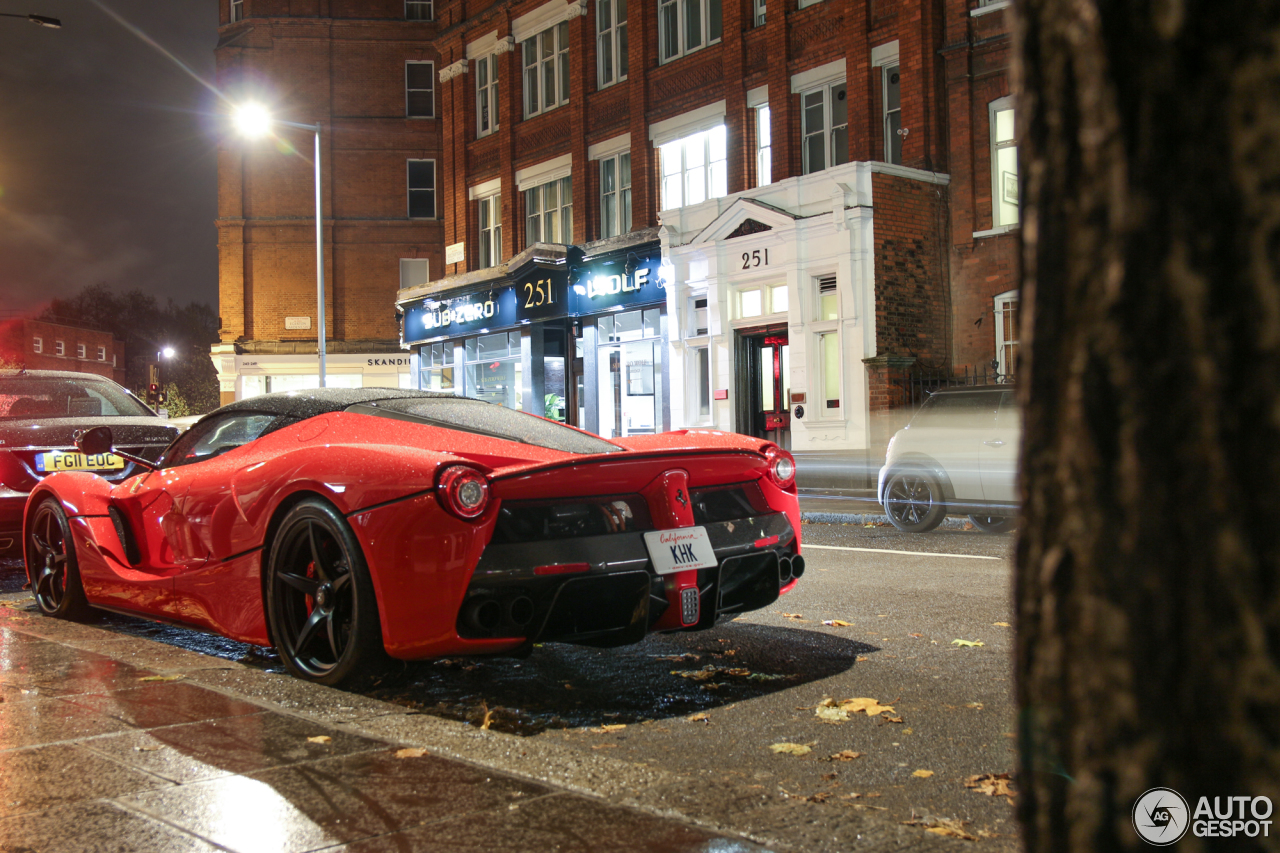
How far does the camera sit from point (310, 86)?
36906mm

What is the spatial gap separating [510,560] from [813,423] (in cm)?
1483

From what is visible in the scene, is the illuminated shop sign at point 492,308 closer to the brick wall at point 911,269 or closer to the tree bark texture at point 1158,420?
the brick wall at point 911,269

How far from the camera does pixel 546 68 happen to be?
2661cm

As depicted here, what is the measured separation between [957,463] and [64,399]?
8.66 m

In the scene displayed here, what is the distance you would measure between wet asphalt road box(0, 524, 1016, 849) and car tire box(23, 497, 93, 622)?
10.0 inches

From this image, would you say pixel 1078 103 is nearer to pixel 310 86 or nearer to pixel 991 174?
pixel 991 174

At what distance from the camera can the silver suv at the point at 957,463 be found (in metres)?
10.7

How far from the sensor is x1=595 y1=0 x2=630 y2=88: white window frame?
80.0 ft

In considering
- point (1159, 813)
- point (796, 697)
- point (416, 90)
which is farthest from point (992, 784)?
point (416, 90)

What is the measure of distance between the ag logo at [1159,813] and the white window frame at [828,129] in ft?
63.4

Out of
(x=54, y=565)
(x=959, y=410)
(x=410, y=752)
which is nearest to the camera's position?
(x=410, y=752)

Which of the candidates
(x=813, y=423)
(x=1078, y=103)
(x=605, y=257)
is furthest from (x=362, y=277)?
(x=1078, y=103)

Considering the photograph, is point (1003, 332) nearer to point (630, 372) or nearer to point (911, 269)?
point (911, 269)

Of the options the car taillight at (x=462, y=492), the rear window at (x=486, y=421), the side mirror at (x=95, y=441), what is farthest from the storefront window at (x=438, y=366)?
the car taillight at (x=462, y=492)
